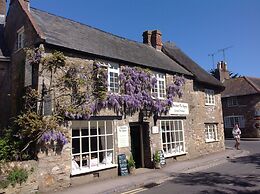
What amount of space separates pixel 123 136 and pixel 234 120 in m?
26.5

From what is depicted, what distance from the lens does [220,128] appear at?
22.9 m

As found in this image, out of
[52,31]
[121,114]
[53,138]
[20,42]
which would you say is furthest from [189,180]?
[20,42]

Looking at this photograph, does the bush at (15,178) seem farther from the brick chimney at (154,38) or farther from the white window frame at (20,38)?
the brick chimney at (154,38)

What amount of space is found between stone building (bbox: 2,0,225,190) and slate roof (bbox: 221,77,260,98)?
16.3 m

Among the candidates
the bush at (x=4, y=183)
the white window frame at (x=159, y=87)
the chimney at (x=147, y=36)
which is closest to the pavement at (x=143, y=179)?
the bush at (x=4, y=183)

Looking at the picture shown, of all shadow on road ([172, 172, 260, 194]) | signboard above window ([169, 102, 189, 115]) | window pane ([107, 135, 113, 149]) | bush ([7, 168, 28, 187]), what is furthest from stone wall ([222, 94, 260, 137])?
bush ([7, 168, 28, 187])

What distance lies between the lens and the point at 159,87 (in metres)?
17.0

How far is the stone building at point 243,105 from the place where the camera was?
34531 mm

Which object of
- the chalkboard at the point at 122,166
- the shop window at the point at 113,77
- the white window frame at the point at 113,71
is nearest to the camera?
the chalkboard at the point at 122,166

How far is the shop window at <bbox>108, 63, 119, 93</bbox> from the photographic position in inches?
555

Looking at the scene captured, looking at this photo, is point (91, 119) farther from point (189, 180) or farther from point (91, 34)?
point (91, 34)

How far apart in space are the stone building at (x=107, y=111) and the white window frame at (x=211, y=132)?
10cm

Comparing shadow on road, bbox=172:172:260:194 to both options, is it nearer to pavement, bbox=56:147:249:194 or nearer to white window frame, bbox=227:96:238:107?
pavement, bbox=56:147:249:194

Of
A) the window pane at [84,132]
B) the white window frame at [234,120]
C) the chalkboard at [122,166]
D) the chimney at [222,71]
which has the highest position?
the chimney at [222,71]
